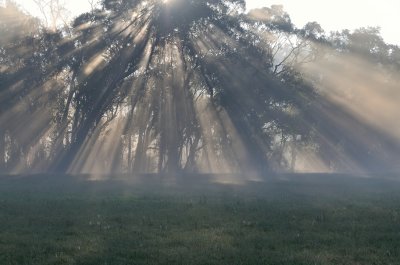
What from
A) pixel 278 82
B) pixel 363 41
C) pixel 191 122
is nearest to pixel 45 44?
pixel 191 122

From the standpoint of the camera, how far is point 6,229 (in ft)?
56.7

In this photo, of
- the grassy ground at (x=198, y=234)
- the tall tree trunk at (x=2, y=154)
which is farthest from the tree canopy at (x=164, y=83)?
the grassy ground at (x=198, y=234)

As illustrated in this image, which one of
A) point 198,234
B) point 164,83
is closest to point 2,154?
point 164,83

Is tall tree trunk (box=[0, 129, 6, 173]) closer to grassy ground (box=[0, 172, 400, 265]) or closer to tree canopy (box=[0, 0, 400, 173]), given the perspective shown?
tree canopy (box=[0, 0, 400, 173])

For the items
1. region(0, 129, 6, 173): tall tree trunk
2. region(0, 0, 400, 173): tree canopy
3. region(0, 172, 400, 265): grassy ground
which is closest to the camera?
region(0, 172, 400, 265): grassy ground

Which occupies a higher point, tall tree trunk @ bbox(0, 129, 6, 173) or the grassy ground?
tall tree trunk @ bbox(0, 129, 6, 173)

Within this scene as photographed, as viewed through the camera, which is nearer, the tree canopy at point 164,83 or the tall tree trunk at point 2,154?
the tree canopy at point 164,83

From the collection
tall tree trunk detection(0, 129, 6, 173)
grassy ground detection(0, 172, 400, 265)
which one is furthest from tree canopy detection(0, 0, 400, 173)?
grassy ground detection(0, 172, 400, 265)

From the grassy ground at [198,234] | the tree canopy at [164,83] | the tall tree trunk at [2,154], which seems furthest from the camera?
the tall tree trunk at [2,154]

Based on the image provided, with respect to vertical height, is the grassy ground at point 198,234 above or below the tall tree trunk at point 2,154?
below

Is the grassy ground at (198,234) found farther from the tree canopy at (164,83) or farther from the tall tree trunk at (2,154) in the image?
the tall tree trunk at (2,154)

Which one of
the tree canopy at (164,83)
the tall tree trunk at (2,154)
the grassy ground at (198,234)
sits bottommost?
the grassy ground at (198,234)

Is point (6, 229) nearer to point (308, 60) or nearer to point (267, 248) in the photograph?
point (267, 248)

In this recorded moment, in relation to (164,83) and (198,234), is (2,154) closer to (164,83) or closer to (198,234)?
(164,83)
